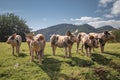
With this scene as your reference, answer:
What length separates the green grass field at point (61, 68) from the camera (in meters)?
19.6

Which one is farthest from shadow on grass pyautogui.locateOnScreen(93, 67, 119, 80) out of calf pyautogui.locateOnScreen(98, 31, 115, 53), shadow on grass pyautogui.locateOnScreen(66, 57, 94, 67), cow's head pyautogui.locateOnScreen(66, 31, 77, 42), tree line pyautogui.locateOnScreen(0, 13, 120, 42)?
tree line pyautogui.locateOnScreen(0, 13, 120, 42)

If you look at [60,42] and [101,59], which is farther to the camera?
[60,42]

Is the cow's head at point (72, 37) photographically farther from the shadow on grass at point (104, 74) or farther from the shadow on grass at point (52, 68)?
the shadow on grass at point (104, 74)

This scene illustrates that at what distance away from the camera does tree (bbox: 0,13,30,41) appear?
74.2 m

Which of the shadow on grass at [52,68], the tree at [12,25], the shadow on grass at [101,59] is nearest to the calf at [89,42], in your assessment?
the shadow on grass at [101,59]

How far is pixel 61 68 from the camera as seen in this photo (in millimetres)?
21266

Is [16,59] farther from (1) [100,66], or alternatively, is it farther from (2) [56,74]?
(1) [100,66]

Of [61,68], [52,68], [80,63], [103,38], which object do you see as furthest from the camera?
[103,38]

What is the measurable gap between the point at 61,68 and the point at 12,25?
59609mm

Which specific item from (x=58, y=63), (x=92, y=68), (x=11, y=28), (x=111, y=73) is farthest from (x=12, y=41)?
(x=11, y=28)

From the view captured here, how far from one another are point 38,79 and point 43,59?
Answer: 433 centimetres

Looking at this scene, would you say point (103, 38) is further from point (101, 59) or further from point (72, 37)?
point (72, 37)

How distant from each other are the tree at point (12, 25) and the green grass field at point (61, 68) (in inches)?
1989

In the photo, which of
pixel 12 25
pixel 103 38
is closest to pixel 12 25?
pixel 12 25
